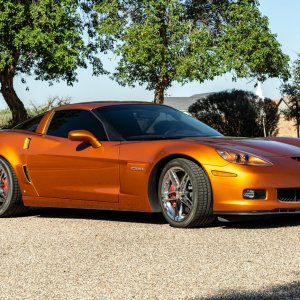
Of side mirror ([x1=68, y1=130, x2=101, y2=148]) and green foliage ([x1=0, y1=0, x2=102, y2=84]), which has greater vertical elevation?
green foliage ([x1=0, y1=0, x2=102, y2=84])

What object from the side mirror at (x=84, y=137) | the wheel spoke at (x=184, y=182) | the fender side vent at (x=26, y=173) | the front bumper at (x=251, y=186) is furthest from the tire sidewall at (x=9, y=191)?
the front bumper at (x=251, y=186)

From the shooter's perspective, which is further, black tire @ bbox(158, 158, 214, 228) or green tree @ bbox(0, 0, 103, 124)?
green tree @ bbox(0, 0, 103, 124)

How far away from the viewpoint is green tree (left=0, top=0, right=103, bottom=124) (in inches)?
1227

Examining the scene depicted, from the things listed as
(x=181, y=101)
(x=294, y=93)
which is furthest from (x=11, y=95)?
(x=181, y=101)

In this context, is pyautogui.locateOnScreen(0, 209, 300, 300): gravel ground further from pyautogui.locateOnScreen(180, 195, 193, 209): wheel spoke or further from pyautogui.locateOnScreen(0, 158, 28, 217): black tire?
pyautogui.locateOnScreen(0, 158, 28, 217): black tire

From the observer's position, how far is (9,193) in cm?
844

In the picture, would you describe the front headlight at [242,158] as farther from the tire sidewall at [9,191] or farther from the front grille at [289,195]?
the tire sidewall at [9,191]

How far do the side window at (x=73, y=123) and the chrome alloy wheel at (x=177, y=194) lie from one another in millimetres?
1073

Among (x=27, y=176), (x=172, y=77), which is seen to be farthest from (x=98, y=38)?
(x=27, y=176)

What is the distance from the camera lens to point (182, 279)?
469 centimetres

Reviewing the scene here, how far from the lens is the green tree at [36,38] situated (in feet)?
102

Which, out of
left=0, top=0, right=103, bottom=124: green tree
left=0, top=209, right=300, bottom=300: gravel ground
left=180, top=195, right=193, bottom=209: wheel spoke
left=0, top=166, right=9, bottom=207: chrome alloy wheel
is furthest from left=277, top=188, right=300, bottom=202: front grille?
left=0, top=0, right=103, bottom=124: green tree

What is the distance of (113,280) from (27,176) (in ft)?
12.5

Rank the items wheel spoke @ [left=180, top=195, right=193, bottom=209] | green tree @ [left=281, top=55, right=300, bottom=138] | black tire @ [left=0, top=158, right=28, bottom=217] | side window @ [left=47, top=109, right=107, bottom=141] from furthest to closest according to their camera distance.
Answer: green tree @ [left=281, top=55, right=300, bottom=138] → black tire @ [left=0, top=158, right=28, bottom=217] → side window @ [left=47, top=109, right=107, bottom=141] → wheel spoke @ [left=180, top=195, right=193, bottom=209]
